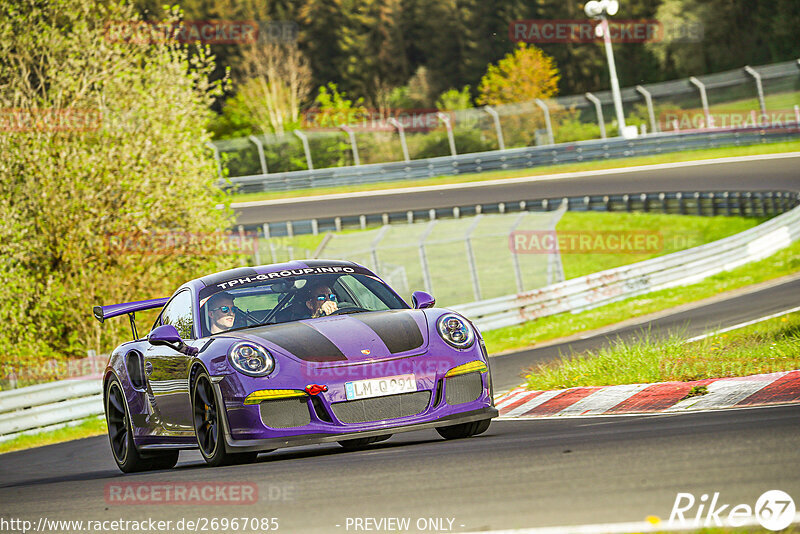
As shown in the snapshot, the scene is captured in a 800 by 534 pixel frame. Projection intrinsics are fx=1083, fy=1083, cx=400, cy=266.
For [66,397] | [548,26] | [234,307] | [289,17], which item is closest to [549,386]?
[234,307]

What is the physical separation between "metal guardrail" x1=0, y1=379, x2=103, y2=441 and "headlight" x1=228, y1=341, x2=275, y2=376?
29.2ft

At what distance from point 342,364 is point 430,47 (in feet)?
296

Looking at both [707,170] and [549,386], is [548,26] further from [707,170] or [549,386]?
[549,386]

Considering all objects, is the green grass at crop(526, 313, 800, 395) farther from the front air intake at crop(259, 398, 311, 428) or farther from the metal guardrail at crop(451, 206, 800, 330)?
the metal guardrail at crop(451, 206, 800, 330)

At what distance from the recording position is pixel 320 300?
307 inches

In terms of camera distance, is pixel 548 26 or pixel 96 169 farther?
pixel 548 26

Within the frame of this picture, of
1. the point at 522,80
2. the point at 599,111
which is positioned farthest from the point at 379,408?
the point at 522,80

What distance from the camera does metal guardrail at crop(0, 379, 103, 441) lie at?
47.8ft

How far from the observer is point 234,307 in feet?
25.3

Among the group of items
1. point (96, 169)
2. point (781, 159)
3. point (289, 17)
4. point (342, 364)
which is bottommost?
point (781, 159)

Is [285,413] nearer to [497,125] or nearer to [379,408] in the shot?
[379,408]

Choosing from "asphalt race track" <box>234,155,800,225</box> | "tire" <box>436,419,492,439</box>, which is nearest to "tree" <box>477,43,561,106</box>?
"asphalt race track" <box>234,155,800,225</box>

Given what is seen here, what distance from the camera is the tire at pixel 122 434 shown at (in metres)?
8.49

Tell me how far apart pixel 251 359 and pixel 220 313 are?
1.06 metres
